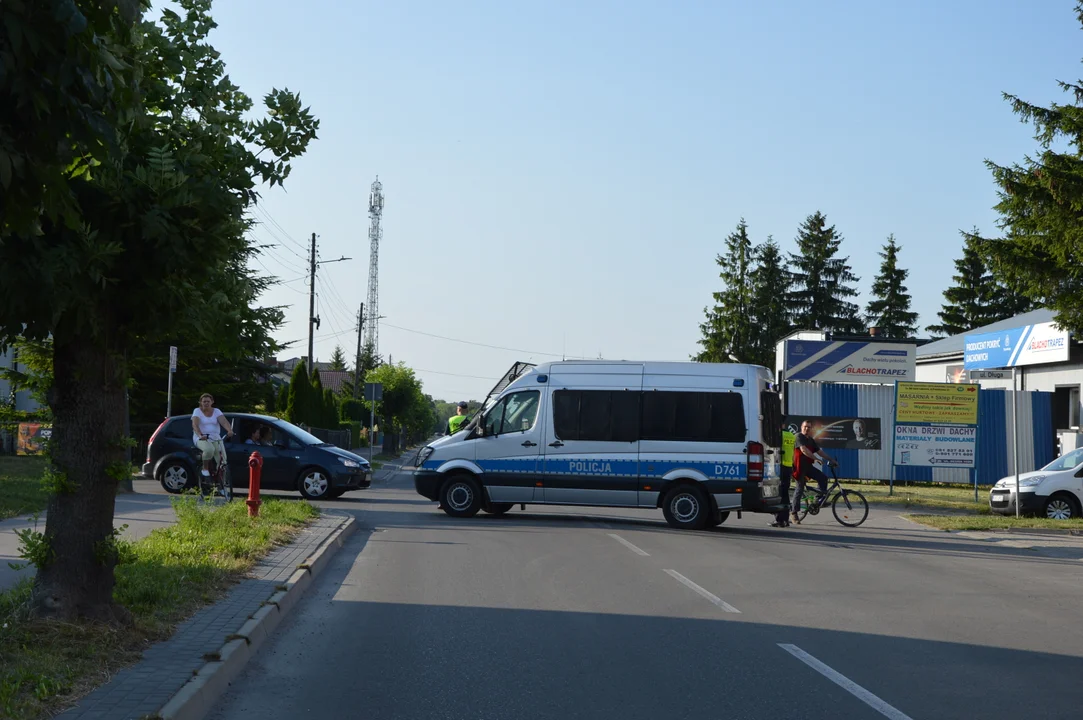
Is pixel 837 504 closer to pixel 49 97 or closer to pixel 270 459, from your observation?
pixel 270 459

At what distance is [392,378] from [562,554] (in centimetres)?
5458

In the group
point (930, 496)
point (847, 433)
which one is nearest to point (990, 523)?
point (930, 496)

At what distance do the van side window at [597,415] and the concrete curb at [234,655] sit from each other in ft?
25.2

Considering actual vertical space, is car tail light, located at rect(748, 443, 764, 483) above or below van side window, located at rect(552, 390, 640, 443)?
below

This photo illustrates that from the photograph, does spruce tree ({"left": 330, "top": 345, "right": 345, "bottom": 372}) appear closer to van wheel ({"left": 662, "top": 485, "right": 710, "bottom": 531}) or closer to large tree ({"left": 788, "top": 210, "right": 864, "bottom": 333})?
large tree ({"left": 788, "top": 210, "right": 864, "bottom": 333})

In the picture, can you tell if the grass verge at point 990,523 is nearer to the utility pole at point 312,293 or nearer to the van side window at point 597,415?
the van side window at point 597,415

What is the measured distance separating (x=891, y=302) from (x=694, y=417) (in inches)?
2796

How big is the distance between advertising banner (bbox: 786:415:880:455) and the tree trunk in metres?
26.7

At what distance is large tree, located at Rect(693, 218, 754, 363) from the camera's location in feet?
254

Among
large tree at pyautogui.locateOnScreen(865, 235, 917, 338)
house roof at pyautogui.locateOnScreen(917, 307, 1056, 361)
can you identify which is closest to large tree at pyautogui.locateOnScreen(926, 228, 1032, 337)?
large tree at pyautogui.locateOnScreen(865, 235, 917, 338)

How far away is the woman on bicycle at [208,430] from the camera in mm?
17844

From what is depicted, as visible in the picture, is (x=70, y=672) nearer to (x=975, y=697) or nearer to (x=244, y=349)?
(x=244, y=349)

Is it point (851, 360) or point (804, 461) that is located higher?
point (851, 360)

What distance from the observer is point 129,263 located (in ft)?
22.5
